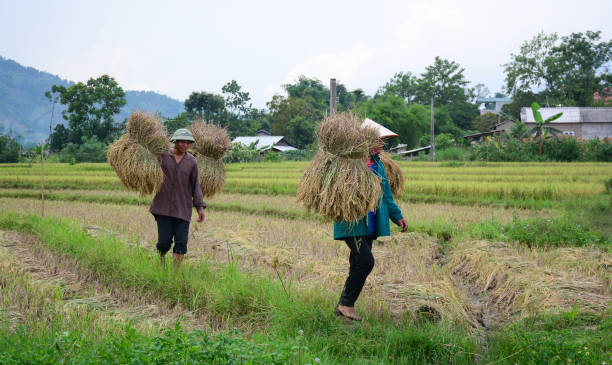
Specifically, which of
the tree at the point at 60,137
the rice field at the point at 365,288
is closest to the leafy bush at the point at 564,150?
the rice field at the point at 365,288

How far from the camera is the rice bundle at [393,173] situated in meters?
3.96

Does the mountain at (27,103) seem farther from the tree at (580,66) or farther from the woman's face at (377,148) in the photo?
the woman's face at (377,148)

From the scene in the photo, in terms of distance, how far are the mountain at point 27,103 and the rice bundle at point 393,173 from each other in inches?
5352

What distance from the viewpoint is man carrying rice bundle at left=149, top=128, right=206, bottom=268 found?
4.45 metres

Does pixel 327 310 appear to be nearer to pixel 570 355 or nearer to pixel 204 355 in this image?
pixel 204 355

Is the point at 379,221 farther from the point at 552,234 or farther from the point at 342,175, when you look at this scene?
the point at 552,234

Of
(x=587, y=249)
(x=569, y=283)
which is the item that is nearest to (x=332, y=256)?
(x=569, y=283)

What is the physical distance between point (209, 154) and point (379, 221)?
2.97m

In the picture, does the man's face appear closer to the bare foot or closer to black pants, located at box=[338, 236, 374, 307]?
black pants, located at box=[338, 236, 374, 307]

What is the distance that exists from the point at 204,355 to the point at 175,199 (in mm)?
2400

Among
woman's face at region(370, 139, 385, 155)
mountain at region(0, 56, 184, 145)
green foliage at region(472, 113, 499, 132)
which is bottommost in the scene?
woman's face at region(370, 139, 385, 155)

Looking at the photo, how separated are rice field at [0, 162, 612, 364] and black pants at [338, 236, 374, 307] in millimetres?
225

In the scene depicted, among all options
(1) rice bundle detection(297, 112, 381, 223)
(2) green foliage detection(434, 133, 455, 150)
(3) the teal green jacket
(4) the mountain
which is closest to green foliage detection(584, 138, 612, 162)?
(2) green foliage detection(434, 133, 455, 150)

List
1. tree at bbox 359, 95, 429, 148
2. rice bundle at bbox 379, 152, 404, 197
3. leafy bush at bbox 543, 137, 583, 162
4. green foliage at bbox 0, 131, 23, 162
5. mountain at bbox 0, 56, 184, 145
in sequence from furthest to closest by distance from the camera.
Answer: mountain at bbox 0, 56, 184, 145 → tree at bbox 359, 95, 429, 148 → green foliage at bbox 0, 131, 23, 162 → leafy bush at bbox 543, 137, 583, 162 → rice bundle at bbox 379, 152, 404, 197
